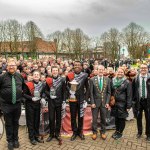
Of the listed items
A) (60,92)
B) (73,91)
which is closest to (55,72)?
(60,92)

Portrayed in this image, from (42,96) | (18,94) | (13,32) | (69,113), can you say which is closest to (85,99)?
(69,113)

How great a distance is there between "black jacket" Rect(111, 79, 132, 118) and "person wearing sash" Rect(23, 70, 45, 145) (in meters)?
2.08

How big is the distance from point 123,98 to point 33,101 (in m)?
2.42

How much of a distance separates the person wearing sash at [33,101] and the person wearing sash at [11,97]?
226mm

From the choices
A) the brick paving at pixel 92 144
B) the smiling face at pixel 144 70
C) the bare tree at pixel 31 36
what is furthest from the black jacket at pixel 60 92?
the bare tree at pixel 31 36

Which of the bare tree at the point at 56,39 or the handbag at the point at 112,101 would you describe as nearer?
the handbag at the point at 112,101

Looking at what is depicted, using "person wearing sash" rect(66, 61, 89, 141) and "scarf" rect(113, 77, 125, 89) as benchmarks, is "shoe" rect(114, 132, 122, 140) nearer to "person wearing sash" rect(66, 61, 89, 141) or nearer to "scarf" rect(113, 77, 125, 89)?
"person wearing sash" rect(66, 61, 89, 141)

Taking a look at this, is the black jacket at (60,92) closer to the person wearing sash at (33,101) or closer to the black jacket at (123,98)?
the person wearing sash at (33,101)

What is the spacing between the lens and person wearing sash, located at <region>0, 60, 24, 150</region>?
4770mm

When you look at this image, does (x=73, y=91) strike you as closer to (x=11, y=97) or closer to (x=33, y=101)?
(x=33, y=101)

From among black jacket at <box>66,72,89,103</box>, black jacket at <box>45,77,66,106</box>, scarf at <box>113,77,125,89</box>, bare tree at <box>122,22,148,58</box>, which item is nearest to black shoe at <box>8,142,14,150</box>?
black jacket at <box>45,77,66,106</box>

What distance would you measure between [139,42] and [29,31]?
25.6 metres

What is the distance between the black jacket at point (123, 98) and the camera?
5.25 meters

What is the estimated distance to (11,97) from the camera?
4.78 metres
